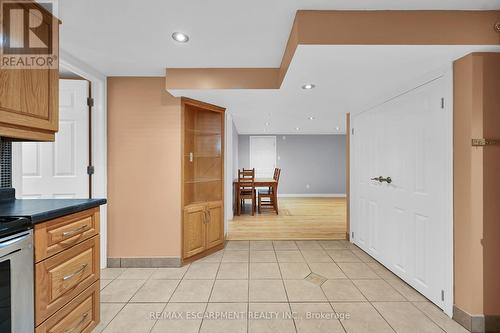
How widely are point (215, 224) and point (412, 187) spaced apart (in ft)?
7.65

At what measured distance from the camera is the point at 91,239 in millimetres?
1471

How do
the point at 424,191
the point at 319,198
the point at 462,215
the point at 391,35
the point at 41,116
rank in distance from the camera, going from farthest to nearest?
the point at 319,198 < the point at 424,191 < the point at 462,215 < the point at 391,35 < the point at 41,116

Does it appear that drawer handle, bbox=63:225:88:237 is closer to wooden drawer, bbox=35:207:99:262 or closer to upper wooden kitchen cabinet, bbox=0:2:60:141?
wooden drawer, bbox=35:207:99:262

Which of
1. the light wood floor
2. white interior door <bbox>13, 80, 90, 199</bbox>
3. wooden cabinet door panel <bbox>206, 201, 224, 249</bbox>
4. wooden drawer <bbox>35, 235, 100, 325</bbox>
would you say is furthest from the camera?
the light wood floor

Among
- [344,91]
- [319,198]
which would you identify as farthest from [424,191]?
[319,198]

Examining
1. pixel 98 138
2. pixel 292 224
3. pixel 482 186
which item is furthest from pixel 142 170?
pixel 482 186

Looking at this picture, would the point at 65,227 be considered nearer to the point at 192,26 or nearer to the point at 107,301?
the point at 107,301

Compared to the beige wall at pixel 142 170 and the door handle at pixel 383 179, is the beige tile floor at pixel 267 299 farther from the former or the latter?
the door handle at pixel 383 179

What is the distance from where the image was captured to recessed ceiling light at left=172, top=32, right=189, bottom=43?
5.83 feet

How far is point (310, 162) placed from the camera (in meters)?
8.05

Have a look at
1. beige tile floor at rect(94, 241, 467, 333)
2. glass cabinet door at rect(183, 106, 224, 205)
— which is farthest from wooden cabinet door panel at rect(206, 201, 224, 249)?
beige tile floor at rect(94, 241, 467, 333)

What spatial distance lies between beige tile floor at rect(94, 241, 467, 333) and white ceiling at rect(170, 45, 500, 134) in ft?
6.62

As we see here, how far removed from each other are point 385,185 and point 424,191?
0.52m

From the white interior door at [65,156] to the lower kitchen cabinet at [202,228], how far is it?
3.91 feet
